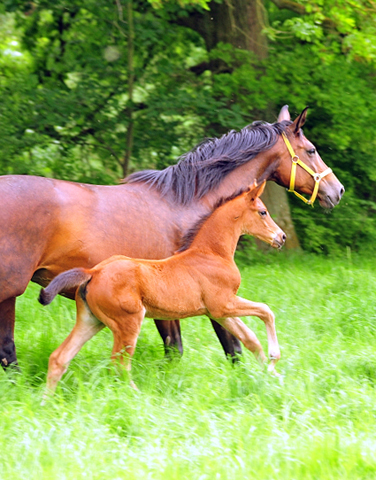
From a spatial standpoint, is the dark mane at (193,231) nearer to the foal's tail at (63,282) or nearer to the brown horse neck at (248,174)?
the brown horse neck at (248,174)

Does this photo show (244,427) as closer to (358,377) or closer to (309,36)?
(358,377)

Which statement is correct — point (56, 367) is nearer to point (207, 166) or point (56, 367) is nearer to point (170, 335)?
point (170, 335)

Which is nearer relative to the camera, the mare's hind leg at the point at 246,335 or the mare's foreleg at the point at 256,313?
the mare's foreleg at the point at 256,313

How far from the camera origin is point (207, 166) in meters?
5.84

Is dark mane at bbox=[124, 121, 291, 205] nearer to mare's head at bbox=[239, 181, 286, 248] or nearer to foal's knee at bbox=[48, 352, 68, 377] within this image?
mare's head at bbox=[239, 181, 286, 248]

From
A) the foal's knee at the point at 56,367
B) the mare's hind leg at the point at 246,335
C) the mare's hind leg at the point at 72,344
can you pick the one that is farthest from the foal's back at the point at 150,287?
the foal's knee at the point at 56,367

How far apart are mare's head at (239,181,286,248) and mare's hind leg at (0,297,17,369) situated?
193 centimetres

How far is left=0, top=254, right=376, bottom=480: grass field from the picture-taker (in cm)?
338

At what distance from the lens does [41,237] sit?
197 inches

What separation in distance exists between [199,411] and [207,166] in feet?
7.82

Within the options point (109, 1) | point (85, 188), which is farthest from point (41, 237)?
point (109, 1)

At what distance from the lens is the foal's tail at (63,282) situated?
14.7 ft

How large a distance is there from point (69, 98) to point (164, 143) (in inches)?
61.3

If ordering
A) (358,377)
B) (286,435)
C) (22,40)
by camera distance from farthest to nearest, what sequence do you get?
(22,40) < (358,377) < (286,435)
